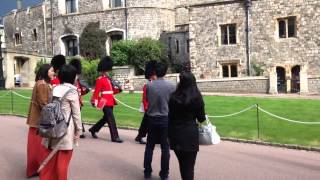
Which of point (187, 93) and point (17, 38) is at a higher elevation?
point (17, 38)

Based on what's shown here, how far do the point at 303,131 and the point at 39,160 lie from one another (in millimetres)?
7130

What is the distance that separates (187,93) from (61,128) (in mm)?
1786

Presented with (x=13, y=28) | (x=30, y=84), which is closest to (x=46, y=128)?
(x=30, y=84)

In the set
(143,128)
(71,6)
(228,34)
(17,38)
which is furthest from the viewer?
(17,38)

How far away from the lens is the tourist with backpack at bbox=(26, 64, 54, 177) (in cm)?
840

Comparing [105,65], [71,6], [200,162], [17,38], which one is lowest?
[200,162]

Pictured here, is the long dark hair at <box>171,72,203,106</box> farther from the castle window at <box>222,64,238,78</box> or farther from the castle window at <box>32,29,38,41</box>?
the castle window at <box>32,29,38,41</box>

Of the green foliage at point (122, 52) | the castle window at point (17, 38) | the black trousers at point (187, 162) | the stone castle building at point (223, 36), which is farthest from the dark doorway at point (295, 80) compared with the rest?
the castle window at point (17, 38)

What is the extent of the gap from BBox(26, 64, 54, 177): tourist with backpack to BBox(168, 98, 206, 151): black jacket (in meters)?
2.63

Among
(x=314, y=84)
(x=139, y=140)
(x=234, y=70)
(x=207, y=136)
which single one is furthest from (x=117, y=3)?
(x=207, y=136)

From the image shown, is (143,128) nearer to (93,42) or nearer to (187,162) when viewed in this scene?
(187,162)

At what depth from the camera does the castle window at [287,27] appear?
98.3ft

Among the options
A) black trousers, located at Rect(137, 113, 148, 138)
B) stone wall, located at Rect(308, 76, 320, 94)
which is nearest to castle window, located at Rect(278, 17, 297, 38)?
stone wall, located at Rect(308, 76, 320, 94)

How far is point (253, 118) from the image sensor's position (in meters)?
15.2
